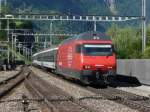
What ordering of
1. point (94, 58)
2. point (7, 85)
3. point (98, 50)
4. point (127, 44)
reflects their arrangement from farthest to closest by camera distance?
point (127, 44) < point (7, 85) < point (98, 50) < point (94, 58)

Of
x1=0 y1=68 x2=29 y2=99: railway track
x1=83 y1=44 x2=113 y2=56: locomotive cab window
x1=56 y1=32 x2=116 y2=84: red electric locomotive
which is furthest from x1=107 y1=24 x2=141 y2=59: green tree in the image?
x1=83 y1=44 x2=113 y2=56: locomotive cab window

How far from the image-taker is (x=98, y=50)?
30562mm

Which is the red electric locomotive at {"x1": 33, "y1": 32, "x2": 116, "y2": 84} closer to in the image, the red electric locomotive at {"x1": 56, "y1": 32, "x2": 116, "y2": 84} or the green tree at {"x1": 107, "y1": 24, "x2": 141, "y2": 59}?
the red electric locomotive at {"x1": 56, "y1": 32, "x2": 116, "y2": 84}

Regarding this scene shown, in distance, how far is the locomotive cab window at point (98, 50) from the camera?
30438 mm

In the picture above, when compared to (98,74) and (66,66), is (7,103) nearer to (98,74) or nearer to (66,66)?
(98,74)

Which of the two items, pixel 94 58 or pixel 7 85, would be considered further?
pixel 7 85

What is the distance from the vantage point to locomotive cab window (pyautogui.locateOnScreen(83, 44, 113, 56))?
3044 cm

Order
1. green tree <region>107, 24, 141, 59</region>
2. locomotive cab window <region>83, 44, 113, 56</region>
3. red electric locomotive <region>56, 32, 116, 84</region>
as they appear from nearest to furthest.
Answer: red electric locomotive <region>56, 32, 116, 84</region> < locomotive cab window <region>83, 44, 113, 56</region> < green tree <region>107, 24, 141, 59</region>

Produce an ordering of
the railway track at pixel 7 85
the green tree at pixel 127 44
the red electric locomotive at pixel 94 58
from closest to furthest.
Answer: the railway track at pixel 7 85 → the red electric locomotive at pixel 94 58 → the green tree at pixel 127 44

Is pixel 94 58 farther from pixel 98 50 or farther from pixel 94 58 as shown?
pixel 98 50

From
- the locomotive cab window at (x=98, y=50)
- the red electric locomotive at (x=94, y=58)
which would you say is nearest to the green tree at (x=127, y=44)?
the red electric locomotive at (x=94, y=58)

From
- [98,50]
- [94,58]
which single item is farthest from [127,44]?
[94,58]

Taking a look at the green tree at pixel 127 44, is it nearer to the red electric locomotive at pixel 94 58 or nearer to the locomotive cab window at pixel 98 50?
the red electric locomotive at pixel 94 58

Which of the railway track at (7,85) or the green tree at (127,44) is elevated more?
the green tree at (127,44)
